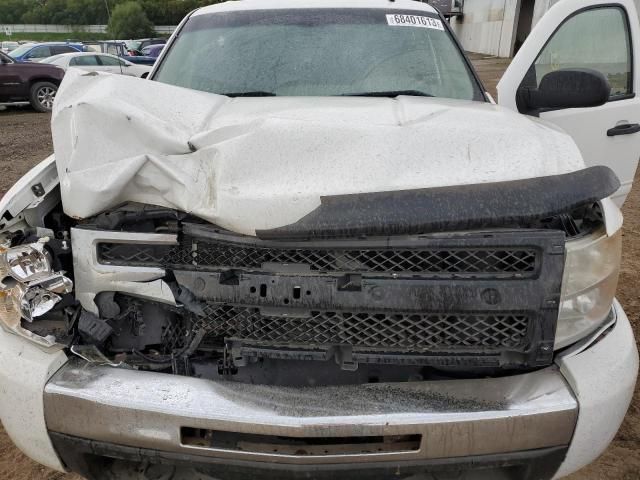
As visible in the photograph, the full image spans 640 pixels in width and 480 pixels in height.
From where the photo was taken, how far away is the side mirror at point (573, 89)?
8.87 feet

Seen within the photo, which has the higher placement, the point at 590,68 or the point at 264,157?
the point at 264,157

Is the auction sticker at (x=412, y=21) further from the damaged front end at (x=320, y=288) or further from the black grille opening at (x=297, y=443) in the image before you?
the black grille opening at (x=297, y=443)

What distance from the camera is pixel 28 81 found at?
13461mm

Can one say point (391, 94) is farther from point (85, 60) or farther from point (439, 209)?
point (85, 60)

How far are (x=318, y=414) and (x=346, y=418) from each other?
0.27ft

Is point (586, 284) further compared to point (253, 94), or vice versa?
Result: point (253, 94)

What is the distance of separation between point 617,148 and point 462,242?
2.36 meters

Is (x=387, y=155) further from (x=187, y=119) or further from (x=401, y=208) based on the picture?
(x=187, y=119)

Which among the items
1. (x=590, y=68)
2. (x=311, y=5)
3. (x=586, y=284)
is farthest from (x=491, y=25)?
(x=586, y=284)

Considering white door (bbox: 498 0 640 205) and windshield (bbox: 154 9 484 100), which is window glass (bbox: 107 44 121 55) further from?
white door (bbox: 498 0 640 205)

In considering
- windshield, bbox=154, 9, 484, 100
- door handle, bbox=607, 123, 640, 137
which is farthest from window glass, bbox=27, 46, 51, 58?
door handle, bbox=607, 123, 640, 137

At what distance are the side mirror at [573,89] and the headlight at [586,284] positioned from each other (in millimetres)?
1113

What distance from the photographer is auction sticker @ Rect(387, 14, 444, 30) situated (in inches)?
133

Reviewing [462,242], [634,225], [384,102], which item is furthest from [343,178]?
[634,225]
